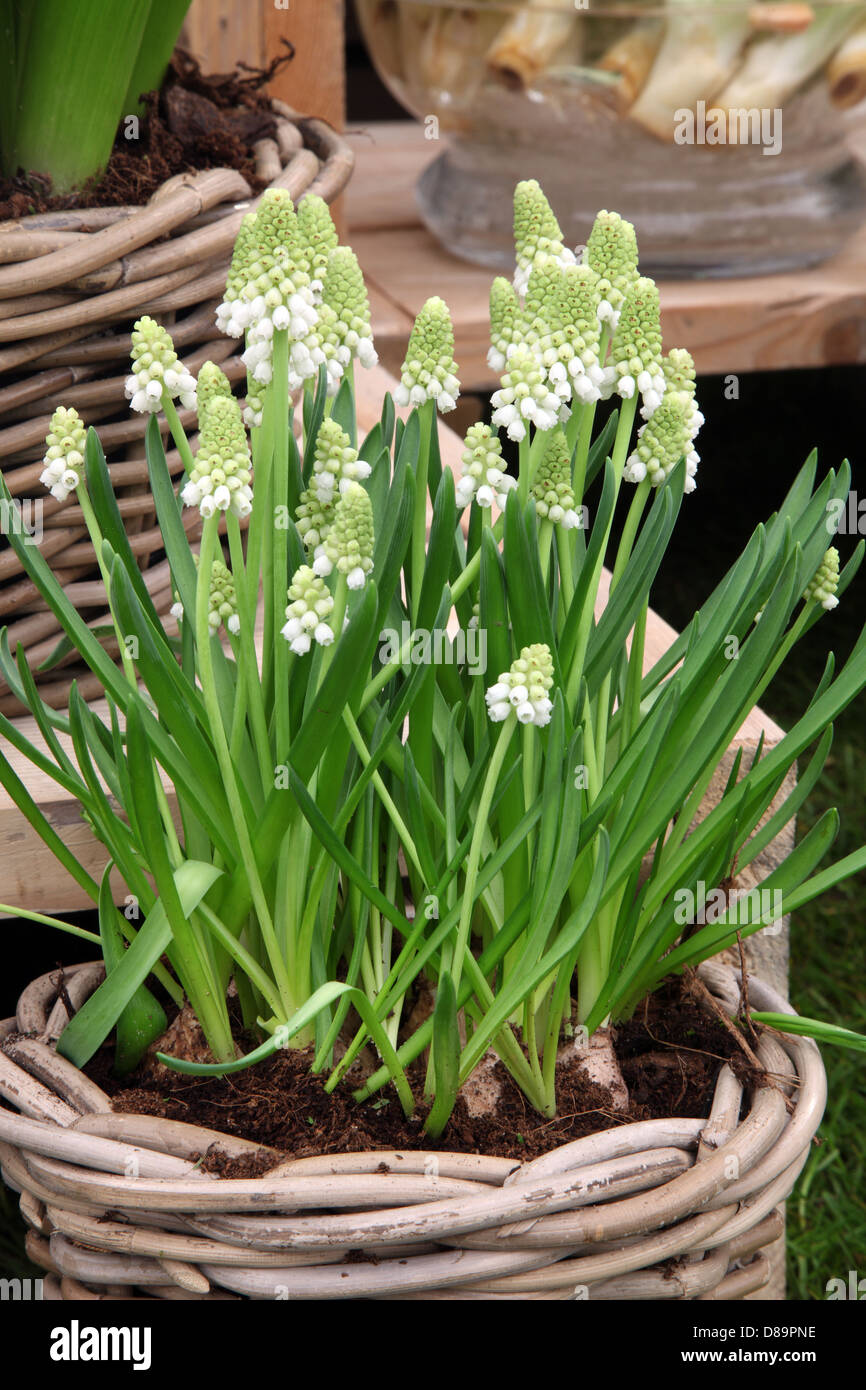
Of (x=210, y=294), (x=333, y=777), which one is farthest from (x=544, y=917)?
(x=210, y=294)

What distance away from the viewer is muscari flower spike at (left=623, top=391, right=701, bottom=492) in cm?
56

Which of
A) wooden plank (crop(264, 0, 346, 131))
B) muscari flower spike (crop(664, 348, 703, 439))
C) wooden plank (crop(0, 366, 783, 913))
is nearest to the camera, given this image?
muscari flower spike (crop(664, 348, 703, 439))

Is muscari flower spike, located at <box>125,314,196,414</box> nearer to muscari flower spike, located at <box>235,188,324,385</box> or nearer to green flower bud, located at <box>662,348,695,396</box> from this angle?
muscari flower spike, located at <box>235,188,324,385</box>

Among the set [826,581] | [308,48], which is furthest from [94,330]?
[308,48]

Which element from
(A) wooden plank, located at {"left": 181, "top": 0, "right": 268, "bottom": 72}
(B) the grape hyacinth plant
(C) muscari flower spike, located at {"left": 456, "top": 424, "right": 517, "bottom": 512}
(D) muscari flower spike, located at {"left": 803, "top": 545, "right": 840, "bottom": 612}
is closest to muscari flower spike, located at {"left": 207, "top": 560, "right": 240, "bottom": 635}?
(B) the grape hyacinth plant

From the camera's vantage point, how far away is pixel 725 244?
1.40 meters

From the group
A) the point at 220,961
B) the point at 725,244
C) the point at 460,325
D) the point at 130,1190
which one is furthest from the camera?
the point at 725,244

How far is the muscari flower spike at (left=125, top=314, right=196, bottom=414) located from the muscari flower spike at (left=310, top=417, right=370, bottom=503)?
62mm

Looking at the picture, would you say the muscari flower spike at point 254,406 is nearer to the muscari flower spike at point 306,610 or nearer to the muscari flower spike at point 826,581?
the muscari flower spike at point 306,610

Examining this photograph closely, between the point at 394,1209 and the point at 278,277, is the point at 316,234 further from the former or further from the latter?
the point at 394,1209

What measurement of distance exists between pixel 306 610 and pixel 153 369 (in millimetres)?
112

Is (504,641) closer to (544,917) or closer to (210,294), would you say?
(544,917)

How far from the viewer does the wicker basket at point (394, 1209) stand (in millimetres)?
499
